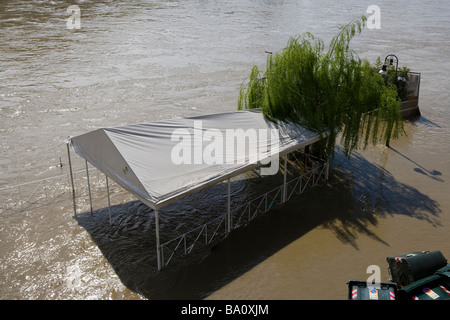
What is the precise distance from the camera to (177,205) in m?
16.8

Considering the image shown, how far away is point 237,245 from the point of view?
47.4ft

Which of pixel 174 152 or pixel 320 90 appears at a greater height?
pixel 320 90

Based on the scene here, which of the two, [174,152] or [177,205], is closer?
[174,152]

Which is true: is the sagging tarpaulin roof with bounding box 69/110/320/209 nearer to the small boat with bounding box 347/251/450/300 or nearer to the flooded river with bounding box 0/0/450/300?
the flooded river with bounding box 0/0/450/300

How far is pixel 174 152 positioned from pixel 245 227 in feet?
11.9

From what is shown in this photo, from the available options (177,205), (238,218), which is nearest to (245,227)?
(238,218)

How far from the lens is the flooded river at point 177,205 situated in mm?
12984

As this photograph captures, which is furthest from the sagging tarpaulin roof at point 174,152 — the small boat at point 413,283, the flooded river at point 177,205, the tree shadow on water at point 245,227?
the small boat at point 413,283

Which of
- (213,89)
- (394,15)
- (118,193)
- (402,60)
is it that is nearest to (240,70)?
(213,89)

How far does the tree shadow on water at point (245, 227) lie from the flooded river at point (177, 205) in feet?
0.17

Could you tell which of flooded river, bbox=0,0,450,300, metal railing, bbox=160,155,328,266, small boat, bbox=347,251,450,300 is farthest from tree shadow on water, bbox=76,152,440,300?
small boat, bbox=347,251,450,300

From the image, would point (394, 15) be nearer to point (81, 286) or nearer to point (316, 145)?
point (316, 145)

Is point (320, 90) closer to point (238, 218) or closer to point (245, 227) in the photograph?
point (238, 218)

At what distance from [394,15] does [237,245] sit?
7082cm
